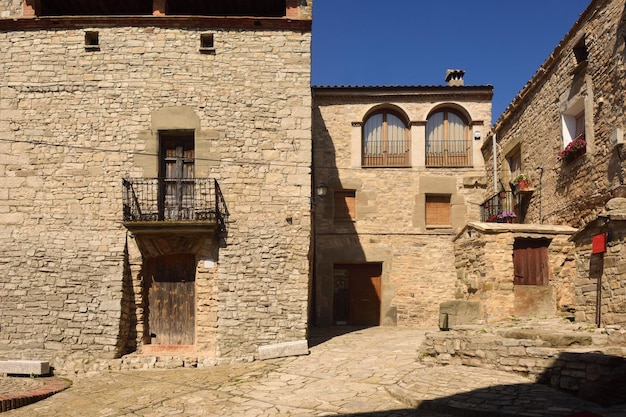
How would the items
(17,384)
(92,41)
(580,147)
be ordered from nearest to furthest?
(17,384) → (580,147) → (92,41)

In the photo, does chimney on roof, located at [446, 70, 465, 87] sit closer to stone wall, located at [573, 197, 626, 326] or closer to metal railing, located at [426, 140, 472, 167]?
metal railing, located at [426, 140, 472, 167]

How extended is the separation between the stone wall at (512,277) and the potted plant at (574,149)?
1.40m

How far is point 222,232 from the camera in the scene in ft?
32.7

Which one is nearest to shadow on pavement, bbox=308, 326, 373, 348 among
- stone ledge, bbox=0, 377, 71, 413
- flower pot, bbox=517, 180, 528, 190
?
stone ledge, bbox=0, 377, 71, 413

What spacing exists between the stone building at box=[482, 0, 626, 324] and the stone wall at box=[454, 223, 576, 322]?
12 centimetres

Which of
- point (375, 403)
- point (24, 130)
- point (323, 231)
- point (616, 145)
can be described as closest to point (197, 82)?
point (24, 130)

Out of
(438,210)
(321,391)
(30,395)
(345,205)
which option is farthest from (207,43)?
(438,210)

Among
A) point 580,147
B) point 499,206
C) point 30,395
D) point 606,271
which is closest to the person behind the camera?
point 30,395

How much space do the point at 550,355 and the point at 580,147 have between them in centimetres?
470

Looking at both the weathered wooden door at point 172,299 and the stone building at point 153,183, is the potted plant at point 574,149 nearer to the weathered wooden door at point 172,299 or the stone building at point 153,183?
the stone building at point 153,183

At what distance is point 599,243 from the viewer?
8273 millimetres

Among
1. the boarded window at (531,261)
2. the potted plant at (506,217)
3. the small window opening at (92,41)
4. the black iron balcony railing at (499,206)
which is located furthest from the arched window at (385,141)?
the small window opening at (92,41)

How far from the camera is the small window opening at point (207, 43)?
10.4 metres

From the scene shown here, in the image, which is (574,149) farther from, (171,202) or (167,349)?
(167,349)
